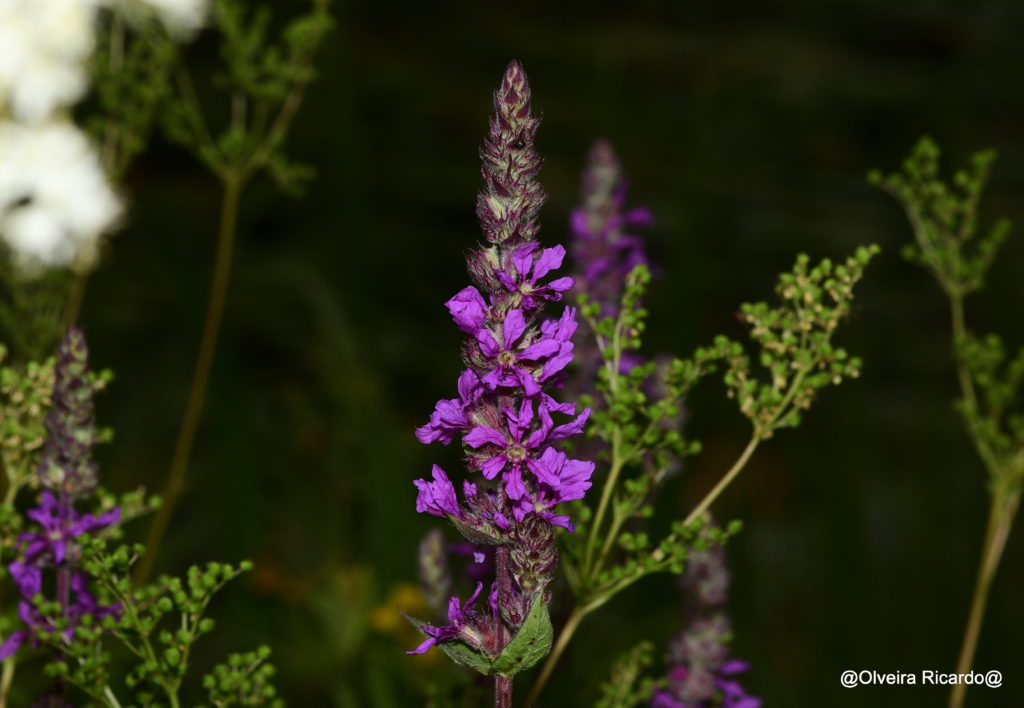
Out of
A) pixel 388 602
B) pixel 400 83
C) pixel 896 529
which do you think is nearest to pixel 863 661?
pixel 388 602

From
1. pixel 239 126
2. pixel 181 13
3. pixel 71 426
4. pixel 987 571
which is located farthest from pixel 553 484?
pixel 181 13

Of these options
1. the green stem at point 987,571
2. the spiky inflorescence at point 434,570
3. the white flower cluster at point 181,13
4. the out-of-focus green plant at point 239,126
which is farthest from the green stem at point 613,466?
the white flower cluster at point 181,13

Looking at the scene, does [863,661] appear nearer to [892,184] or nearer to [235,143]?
[892,184]

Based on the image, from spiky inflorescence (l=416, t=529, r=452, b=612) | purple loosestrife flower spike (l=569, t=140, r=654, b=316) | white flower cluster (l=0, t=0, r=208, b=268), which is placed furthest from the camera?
white flower cluster (l=0, t=0, r=208, b=268)

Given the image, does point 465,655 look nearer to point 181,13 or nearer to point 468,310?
point 468,310

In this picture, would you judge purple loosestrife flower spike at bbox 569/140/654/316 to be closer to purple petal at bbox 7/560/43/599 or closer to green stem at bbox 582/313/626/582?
green stem at bbox 582/313/626/582

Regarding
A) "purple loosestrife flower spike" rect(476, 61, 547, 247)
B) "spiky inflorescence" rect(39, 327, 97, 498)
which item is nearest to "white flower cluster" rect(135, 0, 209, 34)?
"spiky inflorescence" rect(39, 327, 97, 498)
